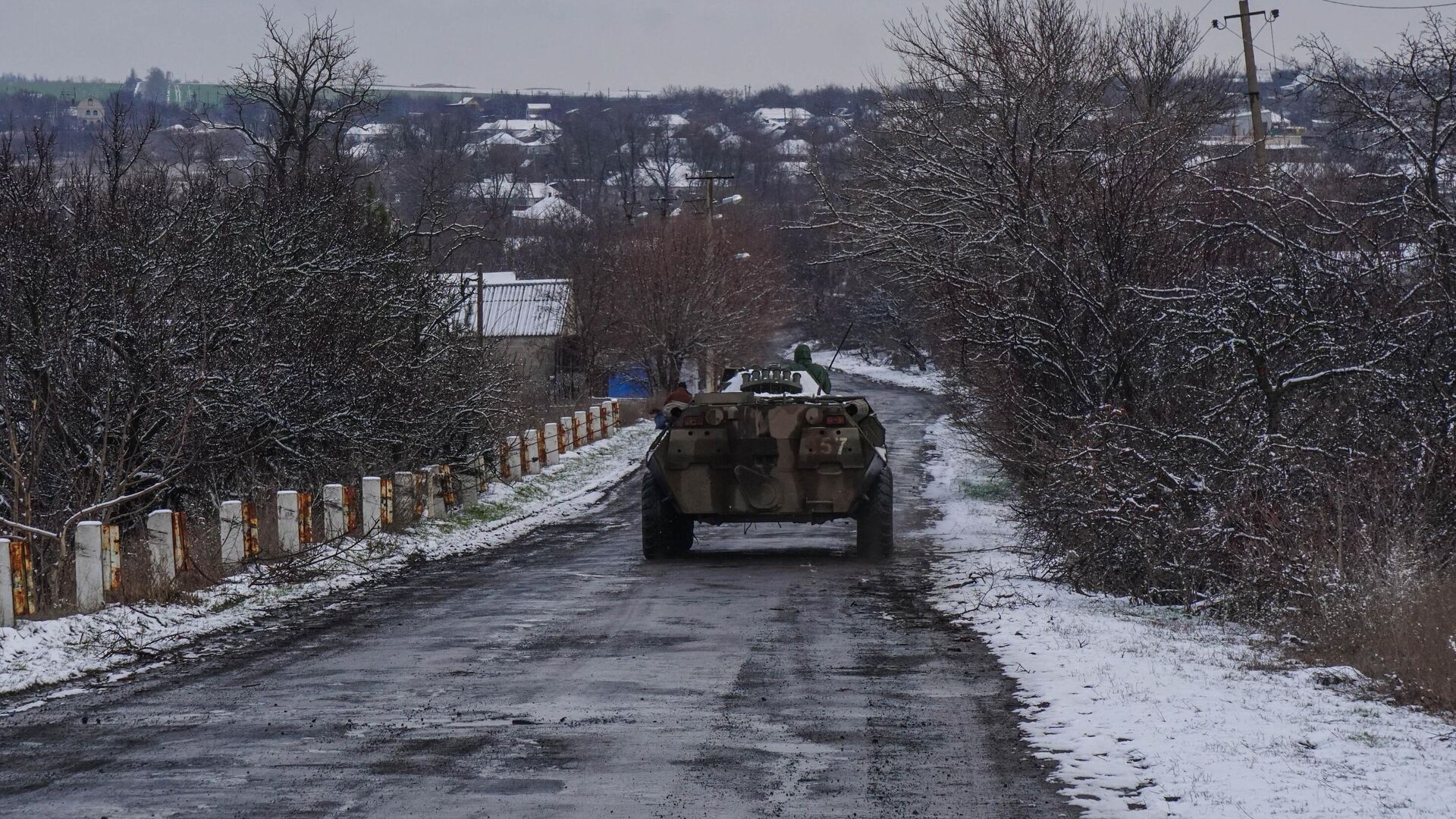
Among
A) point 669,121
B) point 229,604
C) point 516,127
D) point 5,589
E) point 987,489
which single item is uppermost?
point 516,127

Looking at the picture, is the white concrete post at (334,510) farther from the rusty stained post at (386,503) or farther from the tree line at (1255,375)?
the tree line at (1255,375)

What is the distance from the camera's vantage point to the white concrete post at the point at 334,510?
1759cm

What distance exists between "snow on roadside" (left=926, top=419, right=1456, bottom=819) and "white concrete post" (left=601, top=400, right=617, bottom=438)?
88.6ft

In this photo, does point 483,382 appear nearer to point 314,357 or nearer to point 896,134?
point 314,357

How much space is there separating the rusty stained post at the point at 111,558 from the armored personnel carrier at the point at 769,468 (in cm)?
537

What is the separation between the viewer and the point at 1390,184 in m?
14.9

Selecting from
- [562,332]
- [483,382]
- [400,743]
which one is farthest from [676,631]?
[562,332]

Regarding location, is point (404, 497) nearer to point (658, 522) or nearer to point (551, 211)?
point (658, 522)

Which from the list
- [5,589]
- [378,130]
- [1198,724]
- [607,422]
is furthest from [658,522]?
[378,130]

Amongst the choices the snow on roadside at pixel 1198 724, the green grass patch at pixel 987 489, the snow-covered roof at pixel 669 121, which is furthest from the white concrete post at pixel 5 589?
the snow-covered roof at pixel 669 121

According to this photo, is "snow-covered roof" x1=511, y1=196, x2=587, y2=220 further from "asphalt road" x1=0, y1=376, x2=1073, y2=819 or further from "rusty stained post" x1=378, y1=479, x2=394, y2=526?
"asphalt road" x1=0, y1=376, x2=1073, y2=819

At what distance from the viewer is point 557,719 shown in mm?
8266

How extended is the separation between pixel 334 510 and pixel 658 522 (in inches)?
147

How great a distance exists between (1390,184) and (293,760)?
11676mm
